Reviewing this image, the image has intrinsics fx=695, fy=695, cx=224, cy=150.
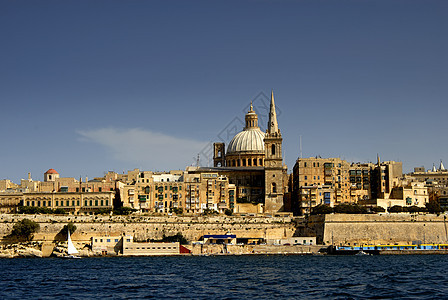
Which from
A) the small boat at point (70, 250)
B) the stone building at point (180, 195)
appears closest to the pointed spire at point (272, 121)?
the stone building at point (180, 195)

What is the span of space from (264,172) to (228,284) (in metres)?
53.6

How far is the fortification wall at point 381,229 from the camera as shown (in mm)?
77938

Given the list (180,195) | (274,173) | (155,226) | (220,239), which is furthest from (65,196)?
(274,173)

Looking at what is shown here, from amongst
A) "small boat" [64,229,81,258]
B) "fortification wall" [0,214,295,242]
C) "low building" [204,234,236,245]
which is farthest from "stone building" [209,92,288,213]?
"small boat" [64,229,81,258]

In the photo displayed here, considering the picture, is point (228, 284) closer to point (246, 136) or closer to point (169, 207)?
point (169, 207)

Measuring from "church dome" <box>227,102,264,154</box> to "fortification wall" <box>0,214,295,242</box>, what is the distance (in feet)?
74.6

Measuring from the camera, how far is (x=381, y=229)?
78.3 m

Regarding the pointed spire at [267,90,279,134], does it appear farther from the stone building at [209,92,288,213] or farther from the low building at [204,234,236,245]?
the low building at [204,234,236,245]

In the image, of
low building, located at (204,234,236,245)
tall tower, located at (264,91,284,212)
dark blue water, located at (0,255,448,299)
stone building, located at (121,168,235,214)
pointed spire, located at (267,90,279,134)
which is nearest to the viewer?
dark blue water, located at (0,255,448,299)

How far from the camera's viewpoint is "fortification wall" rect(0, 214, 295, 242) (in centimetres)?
7788

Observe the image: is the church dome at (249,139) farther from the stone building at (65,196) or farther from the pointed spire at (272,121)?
the stone building at (65,196)

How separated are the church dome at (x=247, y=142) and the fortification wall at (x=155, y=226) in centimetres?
2265

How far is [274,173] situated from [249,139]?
48.7 ft

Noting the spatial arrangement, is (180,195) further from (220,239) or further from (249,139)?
(249,139)
